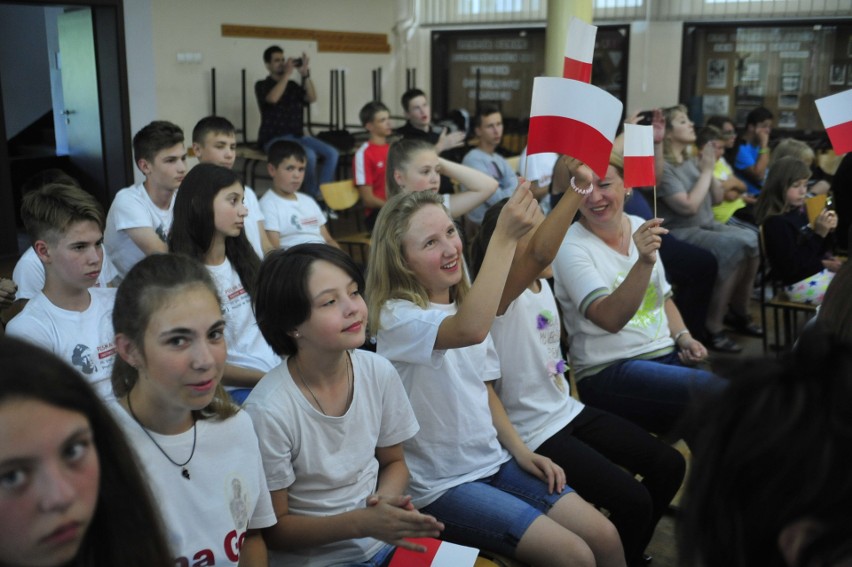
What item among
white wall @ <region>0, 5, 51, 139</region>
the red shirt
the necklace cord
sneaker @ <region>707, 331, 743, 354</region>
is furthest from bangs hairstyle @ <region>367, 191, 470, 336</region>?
white wall @ <region>0, 5, 51, 139</region>

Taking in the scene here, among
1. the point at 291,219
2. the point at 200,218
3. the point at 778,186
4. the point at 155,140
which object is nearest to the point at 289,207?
the point at 291,219

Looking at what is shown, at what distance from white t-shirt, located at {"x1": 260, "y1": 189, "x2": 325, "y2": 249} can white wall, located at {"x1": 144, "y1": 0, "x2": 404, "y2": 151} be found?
309 cm

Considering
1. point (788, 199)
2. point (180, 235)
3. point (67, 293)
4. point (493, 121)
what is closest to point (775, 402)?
point (67, 293)

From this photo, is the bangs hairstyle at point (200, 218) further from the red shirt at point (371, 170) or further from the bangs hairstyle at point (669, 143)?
the bangs hairstyle at point (669, 143)

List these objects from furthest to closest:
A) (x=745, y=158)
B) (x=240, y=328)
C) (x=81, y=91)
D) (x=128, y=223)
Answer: (x=81, y=91)
(x=745, y=158)
(x=128, y=223)
(x=240, y=328)

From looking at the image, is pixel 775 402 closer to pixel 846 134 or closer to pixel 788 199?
pixel 846 134

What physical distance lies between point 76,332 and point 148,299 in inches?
32.9

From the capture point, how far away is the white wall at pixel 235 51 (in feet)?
23.0

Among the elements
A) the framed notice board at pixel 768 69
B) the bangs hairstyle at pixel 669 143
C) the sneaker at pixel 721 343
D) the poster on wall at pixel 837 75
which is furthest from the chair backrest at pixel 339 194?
the poster on wall at pixel 837 75

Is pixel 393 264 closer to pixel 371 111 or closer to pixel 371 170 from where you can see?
pixel 371 170

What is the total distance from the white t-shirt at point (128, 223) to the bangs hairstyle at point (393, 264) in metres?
1.43

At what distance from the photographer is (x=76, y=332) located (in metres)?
2.17

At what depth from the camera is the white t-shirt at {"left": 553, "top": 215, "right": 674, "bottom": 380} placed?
8.27 ft

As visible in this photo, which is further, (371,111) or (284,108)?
(284,108)
